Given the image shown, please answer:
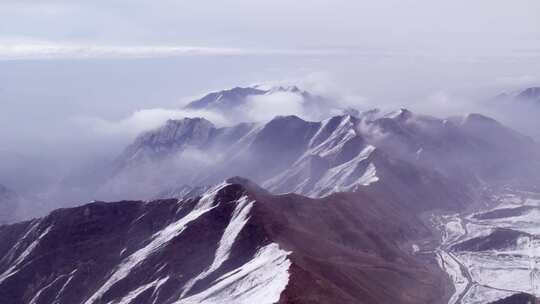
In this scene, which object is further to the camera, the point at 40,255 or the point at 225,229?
the point at 40,255

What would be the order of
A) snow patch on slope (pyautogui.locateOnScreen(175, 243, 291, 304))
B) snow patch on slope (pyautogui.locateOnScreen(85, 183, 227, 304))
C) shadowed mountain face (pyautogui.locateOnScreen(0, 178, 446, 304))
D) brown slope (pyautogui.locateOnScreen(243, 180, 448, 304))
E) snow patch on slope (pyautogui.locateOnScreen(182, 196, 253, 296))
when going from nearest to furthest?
snow patch on slope (pyautogui.locateOnScreen(175, 243, 291, 304)) < brown slope (pyautogui.locateOnScreen(243, 180, 448, 304)) < shadowed mountain face (pyautogui.locateOnScreen(0, 178, 446, 304)) < snow patch on slope (pyautogui.locateOnScreen(182, 196, 253, 296)) < snow patch on slope (pyautogui.locateOnScreen(85, 183, 227, 304))

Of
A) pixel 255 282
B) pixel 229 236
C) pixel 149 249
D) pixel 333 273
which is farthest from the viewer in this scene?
pixel 149 249

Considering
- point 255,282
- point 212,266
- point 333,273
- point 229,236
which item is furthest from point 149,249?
point 333,273

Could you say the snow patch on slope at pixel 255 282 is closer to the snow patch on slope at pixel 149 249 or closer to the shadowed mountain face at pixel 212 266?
the shadowed mountain face at pixel 212 266

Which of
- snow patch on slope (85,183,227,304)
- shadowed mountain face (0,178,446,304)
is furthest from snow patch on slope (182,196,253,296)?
snow patch on slope (85,183,227,304)

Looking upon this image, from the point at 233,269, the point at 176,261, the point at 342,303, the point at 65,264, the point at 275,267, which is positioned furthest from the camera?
the point at 65,264

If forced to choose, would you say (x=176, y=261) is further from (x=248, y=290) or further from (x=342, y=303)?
(x=342, y=303)

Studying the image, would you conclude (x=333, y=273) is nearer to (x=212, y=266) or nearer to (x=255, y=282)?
(x=255, y=282)

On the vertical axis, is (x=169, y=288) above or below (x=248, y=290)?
below

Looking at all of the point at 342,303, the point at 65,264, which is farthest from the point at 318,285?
the point at 65,264

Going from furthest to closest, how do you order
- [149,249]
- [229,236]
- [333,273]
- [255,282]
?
[149,249] → [229,236] → [333,273] → [255,282]

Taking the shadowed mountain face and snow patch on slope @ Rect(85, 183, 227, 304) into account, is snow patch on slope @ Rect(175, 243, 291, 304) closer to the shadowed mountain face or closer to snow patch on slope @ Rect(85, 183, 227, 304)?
the shadowed mountain face
